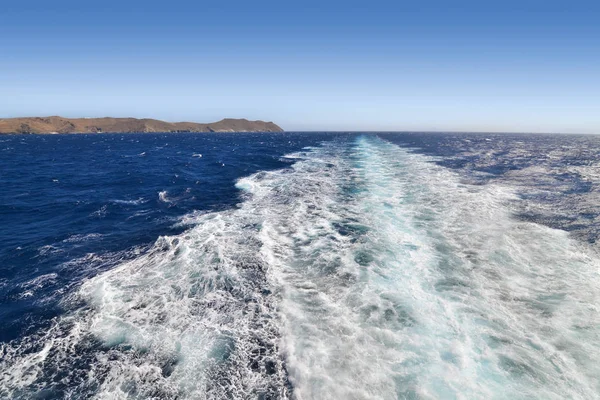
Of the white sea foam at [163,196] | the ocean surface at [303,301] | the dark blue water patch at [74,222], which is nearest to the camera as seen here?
the ocean surface at [303,301]

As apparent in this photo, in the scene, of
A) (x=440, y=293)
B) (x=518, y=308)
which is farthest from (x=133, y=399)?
(x=518, y=308)

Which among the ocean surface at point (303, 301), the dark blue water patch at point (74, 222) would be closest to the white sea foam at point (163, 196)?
the dark blue water patch at point (74, 222)

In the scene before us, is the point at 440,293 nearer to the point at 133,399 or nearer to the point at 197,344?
the point at 197,344

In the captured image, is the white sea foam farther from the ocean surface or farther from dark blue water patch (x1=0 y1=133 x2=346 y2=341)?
the ocean surface

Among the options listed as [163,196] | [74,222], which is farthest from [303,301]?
[163,196]

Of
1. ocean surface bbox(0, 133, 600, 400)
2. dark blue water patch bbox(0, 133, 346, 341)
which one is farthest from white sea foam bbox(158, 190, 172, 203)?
ocean surface bbox(0, 133, 600, 400)

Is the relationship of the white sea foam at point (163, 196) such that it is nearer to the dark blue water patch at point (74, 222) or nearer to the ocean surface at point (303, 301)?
the dark blue water patch at point (74, 222)

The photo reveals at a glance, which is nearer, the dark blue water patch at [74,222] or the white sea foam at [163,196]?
the dark blue water patch at [74,222]

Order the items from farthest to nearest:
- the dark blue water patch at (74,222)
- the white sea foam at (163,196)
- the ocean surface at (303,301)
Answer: the white sea foam at (163,196) < the dark blue water patch at (74,222) < the ocean surface at (303,301)

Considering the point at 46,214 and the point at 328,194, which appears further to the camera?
the point at 328,194
